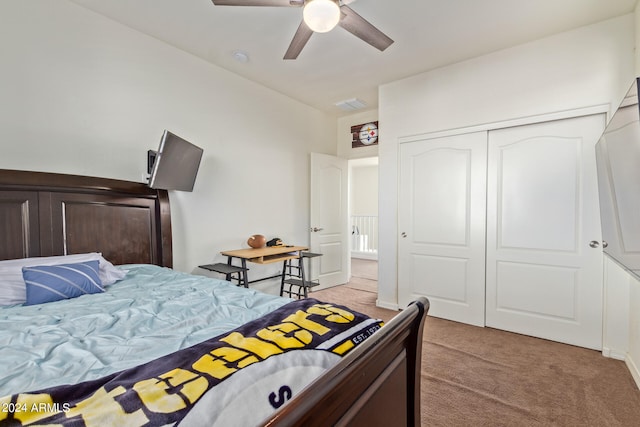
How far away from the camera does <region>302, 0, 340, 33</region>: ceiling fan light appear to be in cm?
165

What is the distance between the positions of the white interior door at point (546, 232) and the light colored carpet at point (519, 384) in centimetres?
→ 22

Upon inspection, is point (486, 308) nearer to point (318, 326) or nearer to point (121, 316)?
point (318, 326)

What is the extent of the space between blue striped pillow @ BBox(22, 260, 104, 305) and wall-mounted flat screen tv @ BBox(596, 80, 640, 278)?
9.46ft

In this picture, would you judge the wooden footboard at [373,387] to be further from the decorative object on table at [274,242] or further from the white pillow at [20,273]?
the decorative object on table at [274,242]

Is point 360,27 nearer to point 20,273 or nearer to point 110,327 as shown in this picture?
point 110,327

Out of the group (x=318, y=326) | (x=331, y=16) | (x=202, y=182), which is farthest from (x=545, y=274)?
(x=202, y=182)

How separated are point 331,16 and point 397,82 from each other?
2.16 m

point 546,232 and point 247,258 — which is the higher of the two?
point 546,232

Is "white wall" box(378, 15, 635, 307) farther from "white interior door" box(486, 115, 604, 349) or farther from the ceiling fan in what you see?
the ceiling fan

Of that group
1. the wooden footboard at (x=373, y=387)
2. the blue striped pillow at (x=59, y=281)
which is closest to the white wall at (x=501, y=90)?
the wooden footboard at (x=373, y=387)

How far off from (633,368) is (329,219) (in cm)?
348

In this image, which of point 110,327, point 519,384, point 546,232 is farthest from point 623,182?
point 110,327

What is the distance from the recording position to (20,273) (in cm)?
168

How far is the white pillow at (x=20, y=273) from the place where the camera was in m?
1.58
